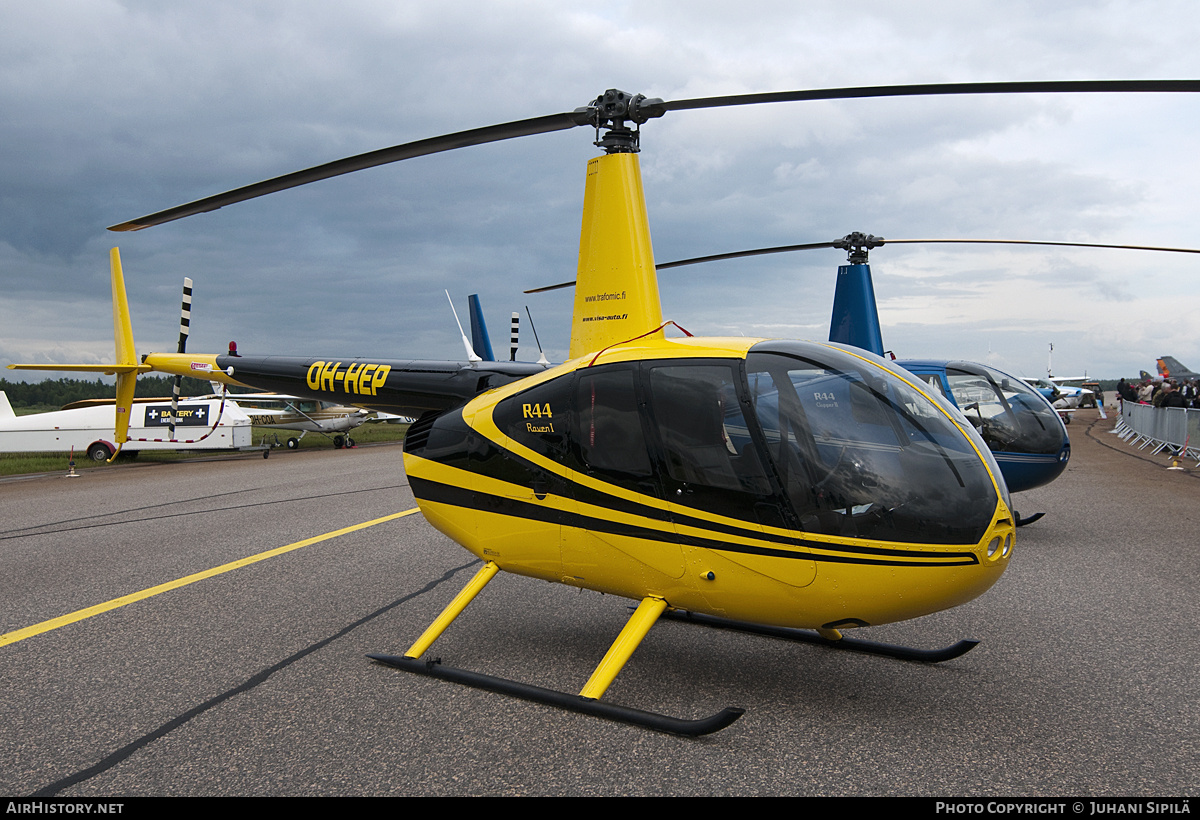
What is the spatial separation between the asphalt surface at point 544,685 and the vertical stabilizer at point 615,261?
2.08m

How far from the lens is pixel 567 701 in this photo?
3693mm

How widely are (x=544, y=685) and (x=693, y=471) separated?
5.02 feet

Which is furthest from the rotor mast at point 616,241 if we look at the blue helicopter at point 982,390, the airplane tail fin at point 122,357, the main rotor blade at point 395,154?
the airplane tail fin at point 122,357

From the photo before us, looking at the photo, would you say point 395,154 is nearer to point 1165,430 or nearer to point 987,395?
point 987,395

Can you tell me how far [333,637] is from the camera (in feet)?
16.4

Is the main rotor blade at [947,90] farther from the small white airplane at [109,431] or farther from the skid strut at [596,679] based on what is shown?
the small white airplane at [109,431]

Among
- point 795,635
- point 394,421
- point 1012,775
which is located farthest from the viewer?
point 394,421

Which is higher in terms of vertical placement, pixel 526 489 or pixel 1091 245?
pixel 1091 245

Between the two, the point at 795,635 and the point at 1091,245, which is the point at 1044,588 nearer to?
the point at 795,635

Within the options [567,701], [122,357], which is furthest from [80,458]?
[567,701]

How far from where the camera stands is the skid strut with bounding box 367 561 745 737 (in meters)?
3.39

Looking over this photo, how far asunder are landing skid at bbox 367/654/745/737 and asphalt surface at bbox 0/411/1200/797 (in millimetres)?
73

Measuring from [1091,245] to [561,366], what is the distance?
5.38 metres

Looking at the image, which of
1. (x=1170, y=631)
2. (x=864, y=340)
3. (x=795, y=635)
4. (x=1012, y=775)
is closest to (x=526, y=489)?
(x=795, y=635)
